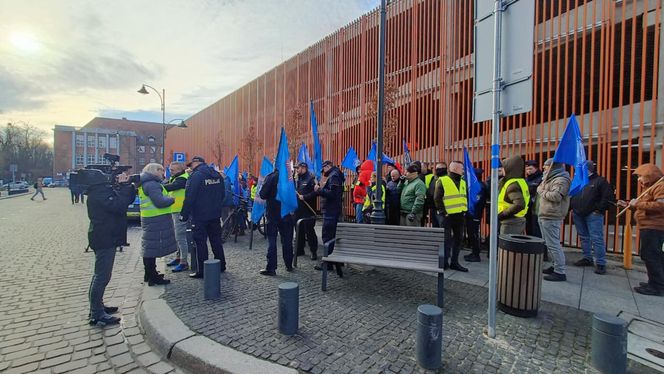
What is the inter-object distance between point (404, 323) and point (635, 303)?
329cm

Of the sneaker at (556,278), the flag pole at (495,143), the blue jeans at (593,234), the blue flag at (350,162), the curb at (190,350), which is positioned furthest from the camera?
the blue flag at (350,162)

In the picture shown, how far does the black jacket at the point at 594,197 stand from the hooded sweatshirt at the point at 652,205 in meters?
0.88

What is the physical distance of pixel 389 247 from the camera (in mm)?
4812

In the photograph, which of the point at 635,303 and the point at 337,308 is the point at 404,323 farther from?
the point at 635,303

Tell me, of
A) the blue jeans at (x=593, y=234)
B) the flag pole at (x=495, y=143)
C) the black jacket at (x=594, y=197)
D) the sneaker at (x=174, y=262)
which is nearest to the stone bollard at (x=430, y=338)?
the flag pole at (x=495, y=143)

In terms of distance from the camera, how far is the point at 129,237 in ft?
31.3

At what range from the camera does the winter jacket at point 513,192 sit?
16.5 ft

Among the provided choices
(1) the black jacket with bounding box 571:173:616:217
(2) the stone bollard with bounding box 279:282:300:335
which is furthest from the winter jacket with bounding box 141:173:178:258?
(1) the black jacket with bounding box 571:173:616:217

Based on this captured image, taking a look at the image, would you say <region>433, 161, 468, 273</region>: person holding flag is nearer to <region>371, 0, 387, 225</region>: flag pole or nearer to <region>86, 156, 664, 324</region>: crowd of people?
<region>86, 156, 664, 324</region>: crowd of people

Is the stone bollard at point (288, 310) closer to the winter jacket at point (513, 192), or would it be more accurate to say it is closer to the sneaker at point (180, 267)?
the sneaker at point (180, 267)

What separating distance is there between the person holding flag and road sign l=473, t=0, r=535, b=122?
2402 millimetres

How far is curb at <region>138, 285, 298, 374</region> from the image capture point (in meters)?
2.83

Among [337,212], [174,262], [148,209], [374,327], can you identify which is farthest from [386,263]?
[174,262]

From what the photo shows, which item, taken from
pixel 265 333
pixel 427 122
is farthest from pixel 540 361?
pixel 427 122
